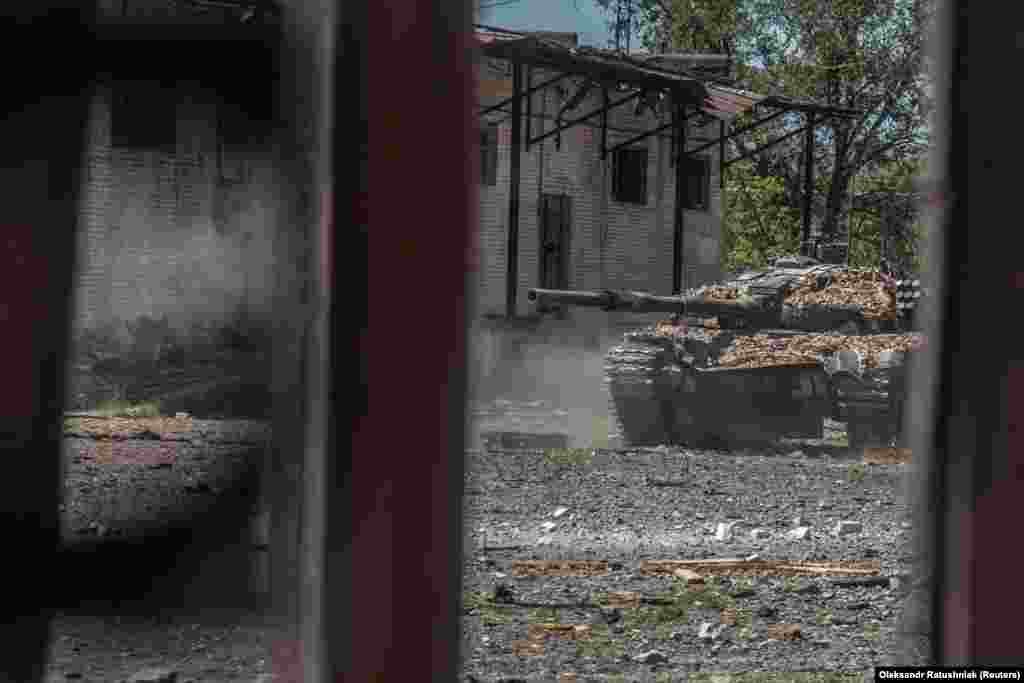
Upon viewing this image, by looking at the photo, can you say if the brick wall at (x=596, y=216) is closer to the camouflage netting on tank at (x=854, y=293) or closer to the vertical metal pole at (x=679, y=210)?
the vertical metal pole at (x=679, y=210)

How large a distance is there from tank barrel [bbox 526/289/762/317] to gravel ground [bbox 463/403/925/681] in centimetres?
320

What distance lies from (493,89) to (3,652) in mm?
20966

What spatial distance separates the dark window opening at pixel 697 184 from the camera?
26984mm

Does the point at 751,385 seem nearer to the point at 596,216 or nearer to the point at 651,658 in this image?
the point at 651,658

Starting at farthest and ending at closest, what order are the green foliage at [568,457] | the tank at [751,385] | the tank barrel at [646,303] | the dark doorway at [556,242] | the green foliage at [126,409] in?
1. the dark doorway at [556,242]
2. the tank barrel at [646,303]
3. the tank at [751,385]
4. the green foliage at [126,409]
5. the green foliage at [568,457]

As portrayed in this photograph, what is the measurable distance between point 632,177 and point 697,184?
1.92 metres

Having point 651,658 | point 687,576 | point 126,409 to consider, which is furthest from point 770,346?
point 651,658

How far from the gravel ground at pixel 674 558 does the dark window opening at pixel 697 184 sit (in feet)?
49.2

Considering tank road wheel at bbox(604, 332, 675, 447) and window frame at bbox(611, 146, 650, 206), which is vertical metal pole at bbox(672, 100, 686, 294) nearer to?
window frame at bbox(611, 146, 650, 206)

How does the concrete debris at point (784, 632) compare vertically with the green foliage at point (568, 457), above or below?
above

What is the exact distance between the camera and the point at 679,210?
25203mm

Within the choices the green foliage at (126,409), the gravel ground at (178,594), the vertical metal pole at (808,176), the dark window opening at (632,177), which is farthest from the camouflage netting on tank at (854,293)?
the gravel ground at (178,594)

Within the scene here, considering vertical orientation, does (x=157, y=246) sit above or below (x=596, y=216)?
below

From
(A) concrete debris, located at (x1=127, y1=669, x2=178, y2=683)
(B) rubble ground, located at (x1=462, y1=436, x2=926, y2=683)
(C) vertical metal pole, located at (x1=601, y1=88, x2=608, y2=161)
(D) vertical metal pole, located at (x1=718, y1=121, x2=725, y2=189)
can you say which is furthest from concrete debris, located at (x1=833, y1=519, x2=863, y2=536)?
(D) vertical metal pole, located at (x1=718, y1=121, x2=725, y2=189)
